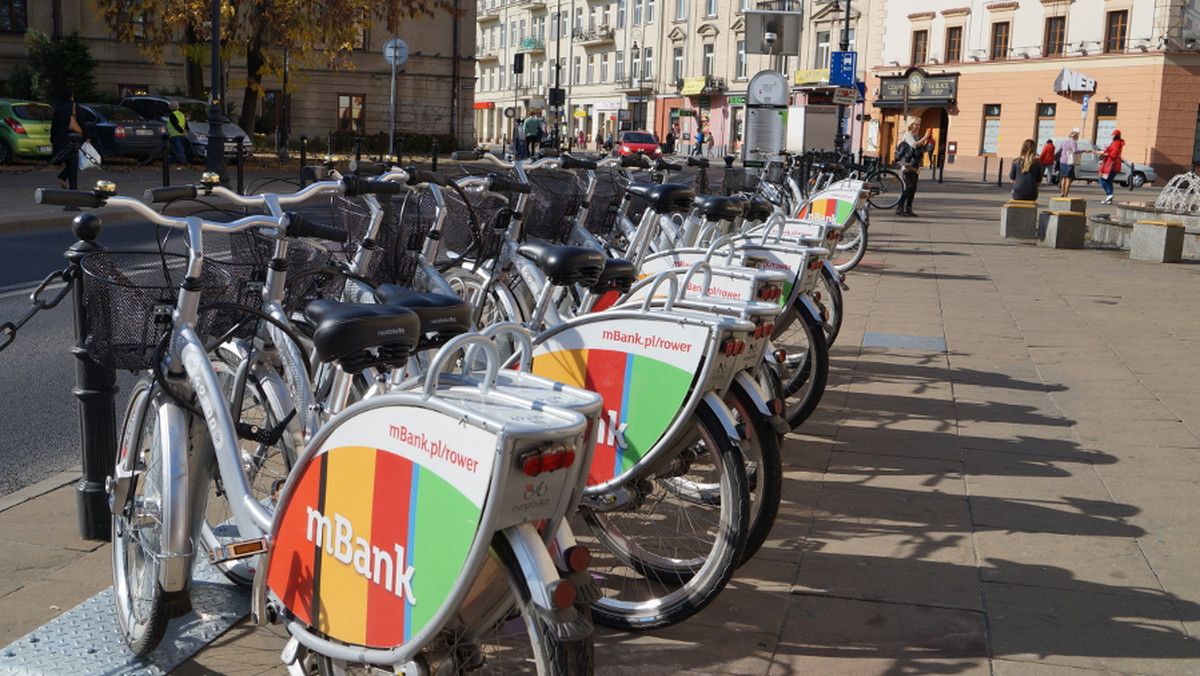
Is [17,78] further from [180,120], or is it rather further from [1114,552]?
[1114,552]

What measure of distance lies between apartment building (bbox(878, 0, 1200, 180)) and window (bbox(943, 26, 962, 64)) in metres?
0.05

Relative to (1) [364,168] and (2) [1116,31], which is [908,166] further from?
(2) [1116,31]

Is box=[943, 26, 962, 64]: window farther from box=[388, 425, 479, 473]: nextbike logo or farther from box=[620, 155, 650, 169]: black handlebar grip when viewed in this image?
box=[388, 425, 479, 473]: nextbike logo

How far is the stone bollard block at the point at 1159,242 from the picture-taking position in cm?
1575

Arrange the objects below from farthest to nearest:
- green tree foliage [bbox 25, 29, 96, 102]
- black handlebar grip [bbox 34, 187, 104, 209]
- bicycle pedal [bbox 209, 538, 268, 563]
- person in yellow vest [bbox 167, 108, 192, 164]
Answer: green tree foliage [bbox 25, 29, 96, 102] < person in yellow vest [bbox 167, 108, 192, 164] < black handlebar grip [bbox 34, 187, 104, 209] < bicycle pedal [bbox 209, 538, 268, 563]

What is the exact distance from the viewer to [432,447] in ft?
7.26

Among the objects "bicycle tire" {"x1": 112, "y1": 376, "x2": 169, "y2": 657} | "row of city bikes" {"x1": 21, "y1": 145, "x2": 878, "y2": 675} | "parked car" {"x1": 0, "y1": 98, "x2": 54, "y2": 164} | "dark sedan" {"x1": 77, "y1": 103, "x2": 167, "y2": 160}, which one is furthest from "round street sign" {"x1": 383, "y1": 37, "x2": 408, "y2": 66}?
"bicycle tire" {"x1": 112, "y1": 376, "x2": 169, "y2": 657}

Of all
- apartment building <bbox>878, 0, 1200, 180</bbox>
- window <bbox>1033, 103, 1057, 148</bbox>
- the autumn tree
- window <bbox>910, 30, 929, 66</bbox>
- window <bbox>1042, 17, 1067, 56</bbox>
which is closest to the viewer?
the autumn tree

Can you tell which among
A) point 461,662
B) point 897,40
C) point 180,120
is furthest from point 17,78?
point 461,662

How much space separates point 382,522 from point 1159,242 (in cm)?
1585

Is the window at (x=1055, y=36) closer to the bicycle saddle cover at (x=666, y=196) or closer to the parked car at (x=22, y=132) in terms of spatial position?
the parked car at (x=22, y=132)

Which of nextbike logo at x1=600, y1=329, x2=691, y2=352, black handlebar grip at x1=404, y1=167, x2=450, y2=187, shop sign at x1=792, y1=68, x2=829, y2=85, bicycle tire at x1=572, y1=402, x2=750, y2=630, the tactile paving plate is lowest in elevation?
the tactile paving plate

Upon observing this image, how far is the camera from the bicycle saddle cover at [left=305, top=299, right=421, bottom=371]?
2.42m

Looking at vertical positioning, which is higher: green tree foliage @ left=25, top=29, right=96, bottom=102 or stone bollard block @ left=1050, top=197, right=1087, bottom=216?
green tree foliage @ left=25, top=29, right=96, bottom=102
